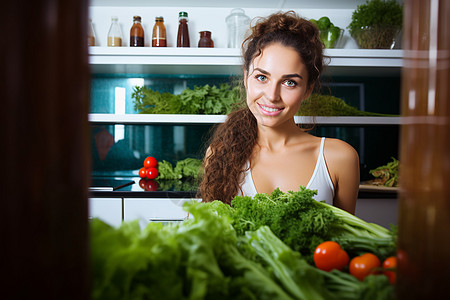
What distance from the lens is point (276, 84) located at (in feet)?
4.52

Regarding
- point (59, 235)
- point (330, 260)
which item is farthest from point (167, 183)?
point (59, 235)

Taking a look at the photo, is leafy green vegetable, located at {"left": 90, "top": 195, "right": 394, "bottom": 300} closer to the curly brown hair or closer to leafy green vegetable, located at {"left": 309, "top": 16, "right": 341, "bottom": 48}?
the curly brown hair

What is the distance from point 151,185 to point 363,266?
84.9 inches

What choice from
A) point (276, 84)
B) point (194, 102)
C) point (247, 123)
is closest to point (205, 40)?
point (194, 102)

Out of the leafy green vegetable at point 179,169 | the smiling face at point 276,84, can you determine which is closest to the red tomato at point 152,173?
the leafy green vegetable at point 179,169

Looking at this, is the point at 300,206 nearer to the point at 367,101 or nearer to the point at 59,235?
the point at 59,235

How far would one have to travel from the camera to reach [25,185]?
0.81ft

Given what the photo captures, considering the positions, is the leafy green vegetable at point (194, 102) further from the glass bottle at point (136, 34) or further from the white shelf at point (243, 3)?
the white shelf at point (243, 3)

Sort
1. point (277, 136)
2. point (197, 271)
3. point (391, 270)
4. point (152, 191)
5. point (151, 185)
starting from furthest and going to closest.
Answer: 1. point (151, 185)
2. point (152, 191)
3. point (277, 136)
4. point (391, 270)
5. point (197, 271)

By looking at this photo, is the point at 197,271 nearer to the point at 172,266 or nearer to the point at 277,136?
the point at 172,266

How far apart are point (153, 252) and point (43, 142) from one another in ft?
0.64

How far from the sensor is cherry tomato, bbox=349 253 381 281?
0.53 m

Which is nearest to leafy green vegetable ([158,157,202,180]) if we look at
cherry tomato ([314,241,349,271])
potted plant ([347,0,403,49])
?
potted plant ([347,0,403,49])

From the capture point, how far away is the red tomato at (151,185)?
238 centimetres
